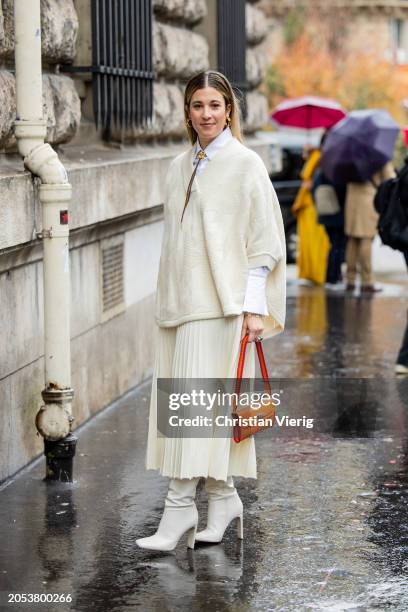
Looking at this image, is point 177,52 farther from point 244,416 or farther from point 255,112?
point 244,416

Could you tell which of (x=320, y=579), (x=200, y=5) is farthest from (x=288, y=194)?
(x=320, y=579)

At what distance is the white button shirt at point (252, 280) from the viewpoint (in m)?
5.64

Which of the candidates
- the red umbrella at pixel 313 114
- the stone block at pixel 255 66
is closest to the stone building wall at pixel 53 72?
the stone block at pixel 255 66

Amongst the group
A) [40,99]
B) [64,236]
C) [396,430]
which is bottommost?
[396,430]

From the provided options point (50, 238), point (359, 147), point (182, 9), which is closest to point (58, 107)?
point (50, 238)

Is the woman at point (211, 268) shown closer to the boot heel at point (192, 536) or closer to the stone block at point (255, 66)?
the boot heel at point (192, 536)

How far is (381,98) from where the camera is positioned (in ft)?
162

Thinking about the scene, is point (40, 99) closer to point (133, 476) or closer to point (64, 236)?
point (64, 236)

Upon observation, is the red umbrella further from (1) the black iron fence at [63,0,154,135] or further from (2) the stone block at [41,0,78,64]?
(2) the stone block at [41,0,78,64]

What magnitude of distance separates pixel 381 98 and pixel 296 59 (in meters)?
3.72

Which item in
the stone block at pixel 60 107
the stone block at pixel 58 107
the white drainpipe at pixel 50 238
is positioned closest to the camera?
the white drainpipe at pixel 50 238

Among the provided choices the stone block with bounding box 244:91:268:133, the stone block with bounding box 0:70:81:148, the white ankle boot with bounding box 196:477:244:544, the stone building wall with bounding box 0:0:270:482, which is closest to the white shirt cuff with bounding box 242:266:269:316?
the white ankle boot with bounding box 196:477:244:544

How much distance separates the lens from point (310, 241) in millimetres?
16062

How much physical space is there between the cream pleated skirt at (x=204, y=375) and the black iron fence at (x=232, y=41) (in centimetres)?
606
